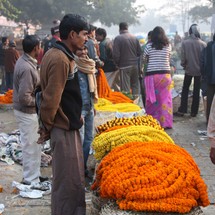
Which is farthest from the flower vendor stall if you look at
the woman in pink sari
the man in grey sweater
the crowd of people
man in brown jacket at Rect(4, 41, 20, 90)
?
man in brown jacket at Rect(4, 41, 20, 90)

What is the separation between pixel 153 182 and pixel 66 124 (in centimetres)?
90

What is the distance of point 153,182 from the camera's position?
10.5 feet

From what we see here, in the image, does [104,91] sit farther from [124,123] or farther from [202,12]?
[202,12]

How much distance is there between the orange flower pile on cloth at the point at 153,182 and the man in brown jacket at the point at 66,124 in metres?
0.27

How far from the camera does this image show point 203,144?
748 cm

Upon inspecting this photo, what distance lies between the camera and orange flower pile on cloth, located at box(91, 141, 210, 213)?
3092 mm

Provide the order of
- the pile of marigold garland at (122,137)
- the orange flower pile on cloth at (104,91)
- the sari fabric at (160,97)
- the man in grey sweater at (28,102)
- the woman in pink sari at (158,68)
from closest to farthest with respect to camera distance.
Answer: the pile of marigold garland at (122,137) → the man in grey sweater at (28,102) → the orange flower pile on cloth at (104,91) → the woman in pink sari at (158,68) → the sari fabric at (160,97)

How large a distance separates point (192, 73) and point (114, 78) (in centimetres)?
214

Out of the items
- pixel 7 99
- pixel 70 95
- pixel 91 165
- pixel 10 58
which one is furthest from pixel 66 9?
pixel 70 95

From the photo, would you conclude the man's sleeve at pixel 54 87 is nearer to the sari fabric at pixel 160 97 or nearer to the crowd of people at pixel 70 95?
the crowd of people at pixel 70 95

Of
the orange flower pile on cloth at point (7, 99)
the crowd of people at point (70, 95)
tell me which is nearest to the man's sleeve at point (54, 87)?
the crowd of people at point (70, 95)

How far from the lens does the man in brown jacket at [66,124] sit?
347cm

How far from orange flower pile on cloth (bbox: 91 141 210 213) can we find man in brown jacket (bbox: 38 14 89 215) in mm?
270

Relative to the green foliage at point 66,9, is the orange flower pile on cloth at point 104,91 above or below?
below
